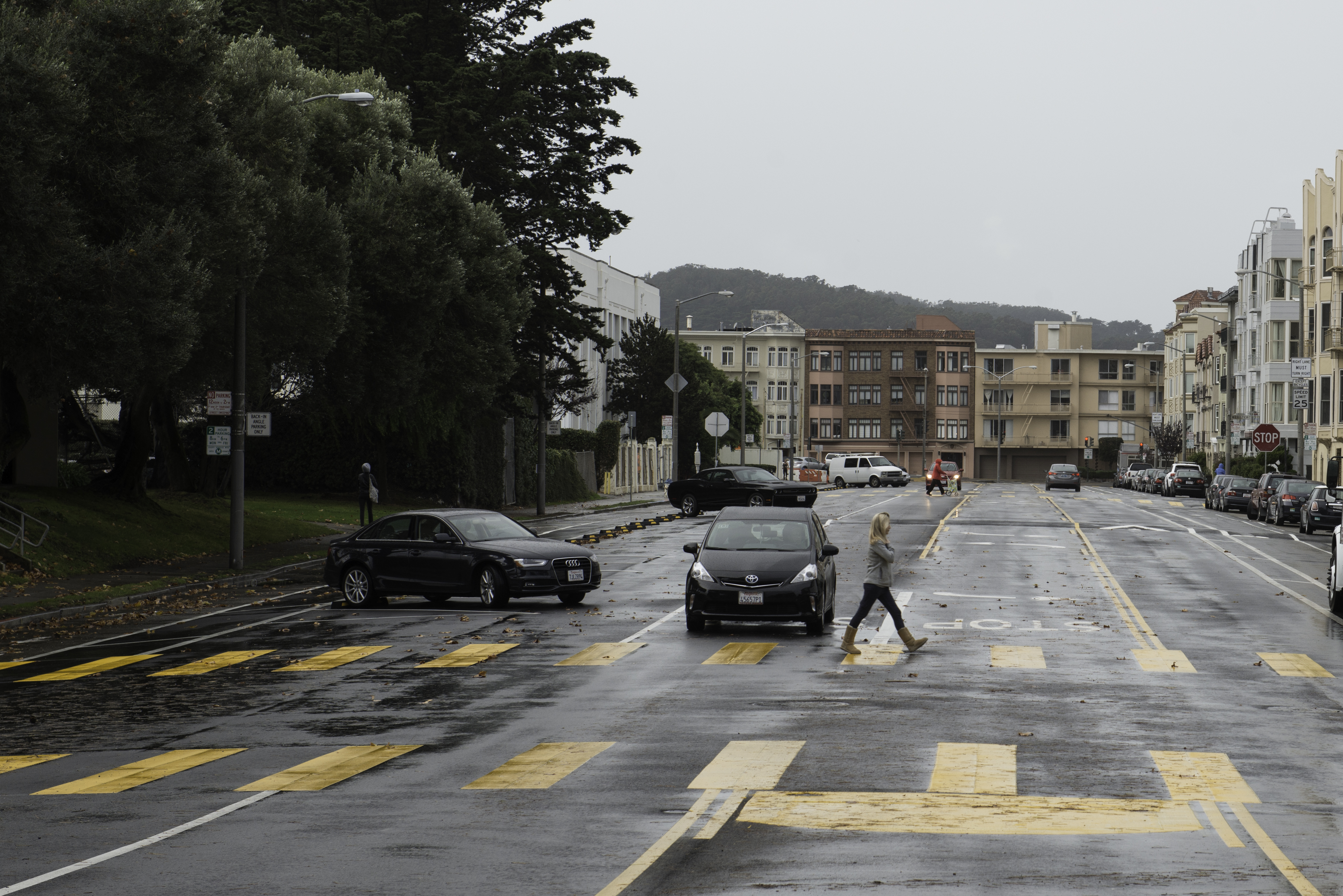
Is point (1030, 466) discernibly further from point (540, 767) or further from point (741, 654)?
point (540, 767)

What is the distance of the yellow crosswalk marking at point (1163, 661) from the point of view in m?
16.1

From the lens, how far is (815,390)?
14112 cm

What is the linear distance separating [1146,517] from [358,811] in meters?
45.1

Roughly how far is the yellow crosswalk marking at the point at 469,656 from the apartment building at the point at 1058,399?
12770cm

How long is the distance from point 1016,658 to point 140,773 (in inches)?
387

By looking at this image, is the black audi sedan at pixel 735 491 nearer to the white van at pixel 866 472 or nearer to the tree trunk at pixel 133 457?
the tree trunk at pixel 133 457

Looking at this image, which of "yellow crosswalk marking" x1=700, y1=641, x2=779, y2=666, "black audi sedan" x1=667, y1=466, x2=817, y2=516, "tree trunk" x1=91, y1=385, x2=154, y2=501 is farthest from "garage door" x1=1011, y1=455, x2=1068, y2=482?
"yellow crosswalk marking" x1=700, y1=641, x2=779, y2=666

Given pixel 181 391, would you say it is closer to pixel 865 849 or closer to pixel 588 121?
pixel 588 121

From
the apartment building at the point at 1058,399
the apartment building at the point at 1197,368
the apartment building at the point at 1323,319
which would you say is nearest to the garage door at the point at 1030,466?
the apartment building at the point at 1058,399

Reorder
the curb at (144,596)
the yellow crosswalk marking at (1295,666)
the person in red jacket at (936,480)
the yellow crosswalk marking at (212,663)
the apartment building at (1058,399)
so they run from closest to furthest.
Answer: the yellow crosswalk marking at (1295,666), the yellow crosswalk marking at (212,663), the curb at (144,596), the person in red jacket at (936,480), the apartment building at (1058,399)

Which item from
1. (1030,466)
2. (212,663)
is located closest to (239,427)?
(212,663)

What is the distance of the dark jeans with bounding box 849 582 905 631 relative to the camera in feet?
57.5

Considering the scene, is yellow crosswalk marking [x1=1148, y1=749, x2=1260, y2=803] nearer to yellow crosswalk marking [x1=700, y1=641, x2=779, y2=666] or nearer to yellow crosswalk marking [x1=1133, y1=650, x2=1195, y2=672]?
yellow crosswalk marking [x1=1133, y1=650, x2=1195, y2=672]

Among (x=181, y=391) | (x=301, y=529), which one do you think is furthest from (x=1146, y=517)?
(x=181, y=391)
